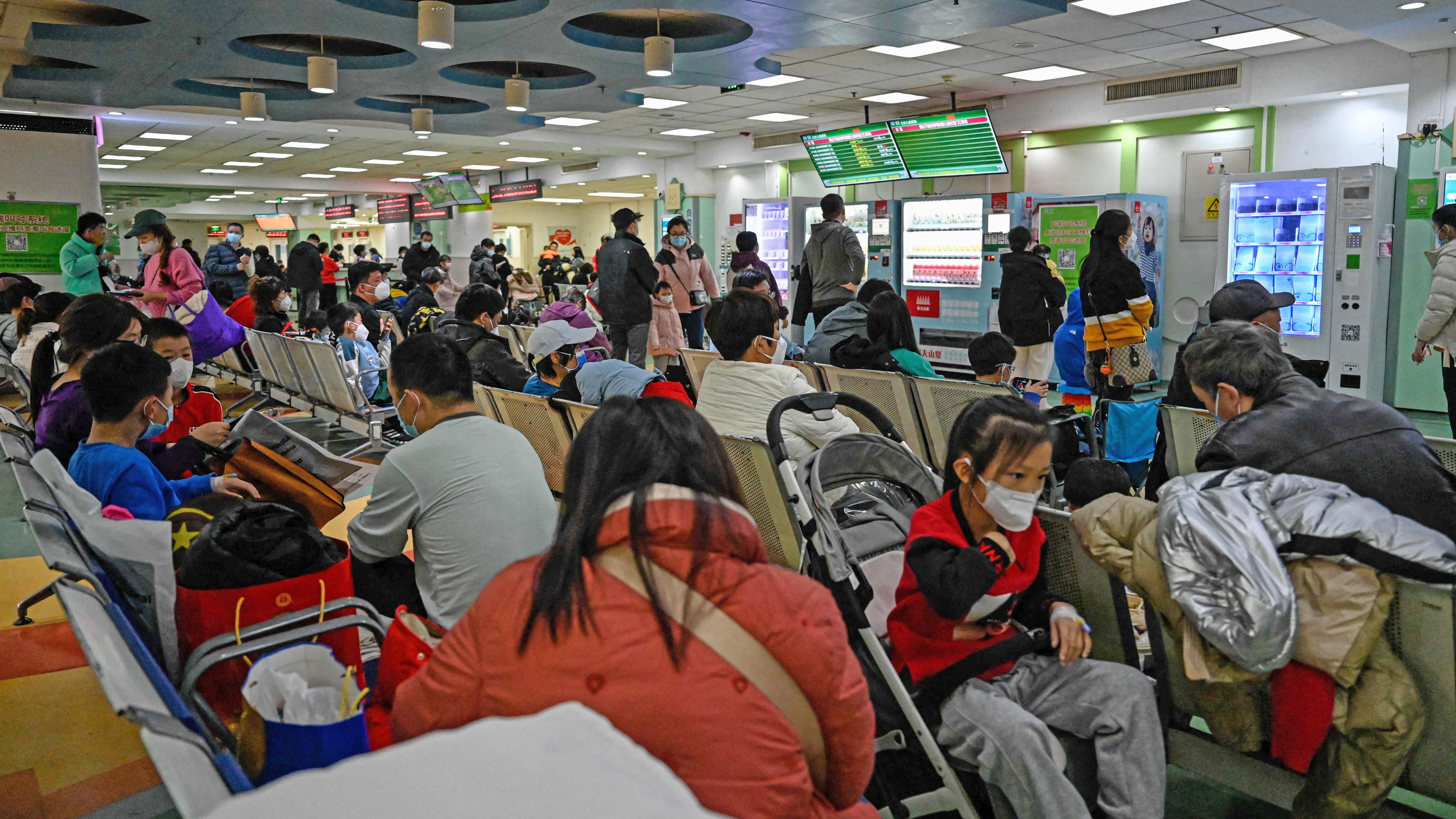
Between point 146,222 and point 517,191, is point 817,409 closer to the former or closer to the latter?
point 146,222

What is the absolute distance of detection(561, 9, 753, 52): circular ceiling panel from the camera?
8.05 m

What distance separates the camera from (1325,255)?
7.77 meters

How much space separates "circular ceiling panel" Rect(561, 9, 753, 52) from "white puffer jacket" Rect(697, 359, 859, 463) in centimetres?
500

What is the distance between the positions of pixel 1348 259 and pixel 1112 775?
7183mm

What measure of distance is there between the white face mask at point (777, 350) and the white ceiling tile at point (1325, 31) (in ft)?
19.2

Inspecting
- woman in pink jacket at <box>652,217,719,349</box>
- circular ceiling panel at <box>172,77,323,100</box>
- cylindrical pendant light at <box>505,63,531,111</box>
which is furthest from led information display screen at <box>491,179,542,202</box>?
woman in pink jacket at <box>652,217,719,349</box>

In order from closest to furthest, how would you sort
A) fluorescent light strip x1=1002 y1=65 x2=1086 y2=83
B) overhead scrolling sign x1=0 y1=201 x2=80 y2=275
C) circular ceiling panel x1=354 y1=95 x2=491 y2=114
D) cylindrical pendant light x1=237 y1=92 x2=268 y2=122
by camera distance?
cylindrical pendant light x1=237 y1=92 x2=268 y2=122 < fluorescent light strip x1=1002 y1=65 x2=1086 y2=83 < overhead scrolling sign x1=0 y1=201 x2=80 y2=275 < circular ceiling panel x1=354 y1=95 x2=491 y2=114

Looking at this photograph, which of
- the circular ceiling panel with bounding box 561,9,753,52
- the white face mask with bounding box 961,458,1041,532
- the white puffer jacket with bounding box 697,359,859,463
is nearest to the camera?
the white face mask with bounding box 961,458,1041,532

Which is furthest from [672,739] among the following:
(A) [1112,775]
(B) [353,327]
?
(B) [353,327]

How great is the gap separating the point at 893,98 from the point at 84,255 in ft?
28.0

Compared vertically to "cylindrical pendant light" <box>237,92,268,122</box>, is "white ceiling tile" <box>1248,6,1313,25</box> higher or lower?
higher

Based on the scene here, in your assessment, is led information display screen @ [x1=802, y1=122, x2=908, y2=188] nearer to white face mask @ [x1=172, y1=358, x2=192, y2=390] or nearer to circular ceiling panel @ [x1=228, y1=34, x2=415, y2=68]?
circular ceiling panel @ [x1=228, y1=34, x2=415, y2=68]

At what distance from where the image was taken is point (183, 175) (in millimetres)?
22016

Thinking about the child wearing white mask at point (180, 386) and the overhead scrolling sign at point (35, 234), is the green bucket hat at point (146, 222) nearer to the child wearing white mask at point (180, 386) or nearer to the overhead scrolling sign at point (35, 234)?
the overhead scrolling sign at point (35, 234)
